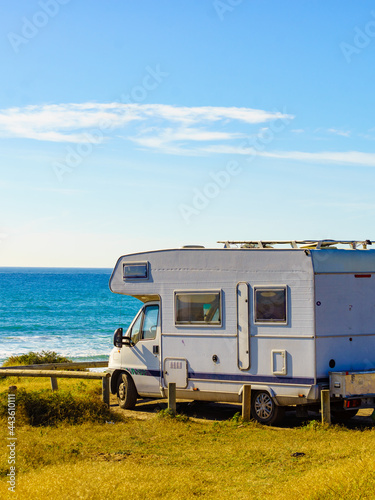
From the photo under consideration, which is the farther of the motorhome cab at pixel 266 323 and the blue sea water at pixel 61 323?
the blue sea water at pixel 61 323

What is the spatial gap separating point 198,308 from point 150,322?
152 cm

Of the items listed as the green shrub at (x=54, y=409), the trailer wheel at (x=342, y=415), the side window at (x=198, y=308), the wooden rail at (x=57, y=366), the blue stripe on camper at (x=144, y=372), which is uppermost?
the side window at (x=198, y=308)

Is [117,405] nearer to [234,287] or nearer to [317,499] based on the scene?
[234,287]

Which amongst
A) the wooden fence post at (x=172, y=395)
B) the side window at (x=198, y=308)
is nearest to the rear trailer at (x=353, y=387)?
the side window at (x=198, y=308)

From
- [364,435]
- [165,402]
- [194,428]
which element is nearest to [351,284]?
[364,435]

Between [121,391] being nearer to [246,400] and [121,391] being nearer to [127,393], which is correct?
[127,393]

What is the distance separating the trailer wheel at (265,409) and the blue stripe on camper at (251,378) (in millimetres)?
302

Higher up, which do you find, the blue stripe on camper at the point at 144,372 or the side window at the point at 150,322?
the side window at the point at 150,322

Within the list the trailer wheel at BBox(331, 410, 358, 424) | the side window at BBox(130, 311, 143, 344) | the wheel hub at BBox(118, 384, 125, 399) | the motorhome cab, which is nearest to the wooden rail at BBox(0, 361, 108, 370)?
the wheel hub at BBox(118, 384, 125, 399)

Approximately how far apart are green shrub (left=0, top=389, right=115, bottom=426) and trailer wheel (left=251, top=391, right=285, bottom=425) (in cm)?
279

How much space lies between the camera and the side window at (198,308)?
12672 millimetres

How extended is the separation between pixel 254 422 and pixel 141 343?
323 centimetres

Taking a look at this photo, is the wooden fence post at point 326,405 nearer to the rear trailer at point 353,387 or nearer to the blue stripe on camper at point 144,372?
the rear trailer at point 353,387

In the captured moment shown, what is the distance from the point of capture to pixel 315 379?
1156 cm
